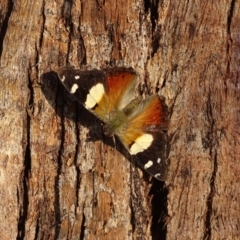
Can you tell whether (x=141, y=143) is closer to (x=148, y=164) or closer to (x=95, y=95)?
(x=148, y=164)

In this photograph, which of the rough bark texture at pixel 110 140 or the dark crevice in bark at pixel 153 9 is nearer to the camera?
the rough bark texture at pixel 110 140

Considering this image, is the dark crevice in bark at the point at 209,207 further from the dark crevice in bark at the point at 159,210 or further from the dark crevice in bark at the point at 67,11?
the dark crevice in bark at the point at 67,11

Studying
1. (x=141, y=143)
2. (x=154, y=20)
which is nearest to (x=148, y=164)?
(x=141, y=143)

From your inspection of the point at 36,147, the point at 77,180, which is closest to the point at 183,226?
the point at 77,180

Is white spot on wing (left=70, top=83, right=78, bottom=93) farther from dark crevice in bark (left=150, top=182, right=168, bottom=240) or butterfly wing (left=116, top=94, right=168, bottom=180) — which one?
dark crevice in bark (left=150, top=182, right=168, bottom=240)

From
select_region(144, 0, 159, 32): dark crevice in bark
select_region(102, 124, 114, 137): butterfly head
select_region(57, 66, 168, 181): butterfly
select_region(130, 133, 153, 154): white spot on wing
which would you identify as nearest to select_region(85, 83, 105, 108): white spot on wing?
select_region(57, 66, 168, 181): butterfly

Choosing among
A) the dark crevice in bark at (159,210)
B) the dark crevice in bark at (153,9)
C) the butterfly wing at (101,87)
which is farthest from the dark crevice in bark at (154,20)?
the dark crevice in bark at (159,210)

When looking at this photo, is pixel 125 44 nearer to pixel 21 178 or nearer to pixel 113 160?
pixel 113 160
